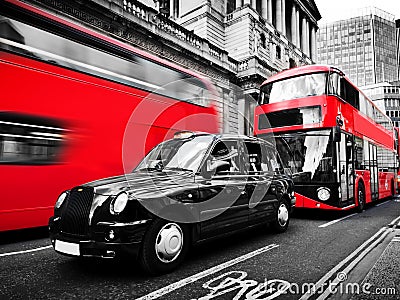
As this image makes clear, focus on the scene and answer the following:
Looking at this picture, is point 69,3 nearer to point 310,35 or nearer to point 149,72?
point 149,72

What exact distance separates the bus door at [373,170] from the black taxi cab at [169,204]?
695cm

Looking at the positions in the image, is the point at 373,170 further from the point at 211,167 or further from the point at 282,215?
the point at 211,167

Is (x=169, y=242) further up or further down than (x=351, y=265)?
further up

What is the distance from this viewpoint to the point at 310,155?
7.71 meters

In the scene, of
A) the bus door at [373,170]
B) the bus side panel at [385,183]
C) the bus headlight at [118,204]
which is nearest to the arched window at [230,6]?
the bus side panel at [385,183]

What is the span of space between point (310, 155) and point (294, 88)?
191 cm

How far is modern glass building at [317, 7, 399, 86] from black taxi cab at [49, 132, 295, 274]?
109m

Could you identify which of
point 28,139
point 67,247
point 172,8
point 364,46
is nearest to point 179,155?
point 67,247

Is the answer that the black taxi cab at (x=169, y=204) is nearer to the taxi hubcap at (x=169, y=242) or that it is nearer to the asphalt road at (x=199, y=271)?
the taxi hubcap at (x=169, y=242)

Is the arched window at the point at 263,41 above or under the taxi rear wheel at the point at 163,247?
above

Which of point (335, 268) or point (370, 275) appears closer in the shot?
point (370, 275)

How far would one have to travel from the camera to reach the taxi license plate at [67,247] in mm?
3191

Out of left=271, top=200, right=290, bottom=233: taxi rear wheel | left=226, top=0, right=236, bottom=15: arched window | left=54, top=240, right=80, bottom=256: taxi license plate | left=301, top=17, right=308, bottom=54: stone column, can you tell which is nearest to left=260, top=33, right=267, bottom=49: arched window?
left=226, top=0, right=236, bottom=15: arched window

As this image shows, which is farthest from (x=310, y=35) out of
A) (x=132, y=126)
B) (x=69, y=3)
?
(x=132, y=126)
